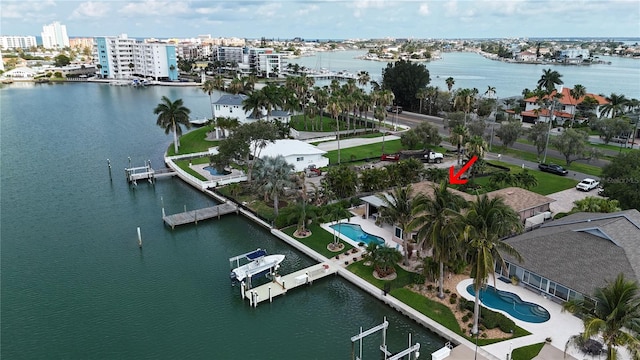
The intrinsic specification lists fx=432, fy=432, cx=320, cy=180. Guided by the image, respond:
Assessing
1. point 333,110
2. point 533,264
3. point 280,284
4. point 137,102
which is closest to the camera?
point 533,264

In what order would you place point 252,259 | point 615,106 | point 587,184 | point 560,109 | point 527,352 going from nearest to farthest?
point 527,352 < point 252,259 < point 587,184 < point 615,106 < point 560,109

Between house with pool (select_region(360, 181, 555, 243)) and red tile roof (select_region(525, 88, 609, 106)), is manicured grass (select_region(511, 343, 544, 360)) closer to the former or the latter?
house with pool (select_region(360, 181, 555, 243))

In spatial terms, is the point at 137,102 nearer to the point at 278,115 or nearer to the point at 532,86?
the point at 278,115

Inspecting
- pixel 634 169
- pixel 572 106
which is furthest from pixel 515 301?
pixel 572 106

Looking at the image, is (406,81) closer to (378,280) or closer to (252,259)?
(252,259)

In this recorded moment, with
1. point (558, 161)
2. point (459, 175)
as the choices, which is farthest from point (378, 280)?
point (558, 161)

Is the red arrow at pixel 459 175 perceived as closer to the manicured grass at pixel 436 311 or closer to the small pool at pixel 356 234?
the small pool at pixel 356 234

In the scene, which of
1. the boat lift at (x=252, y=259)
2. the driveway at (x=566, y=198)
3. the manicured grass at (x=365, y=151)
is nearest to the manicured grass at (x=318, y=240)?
the boat lift at (x=252, y=259)
